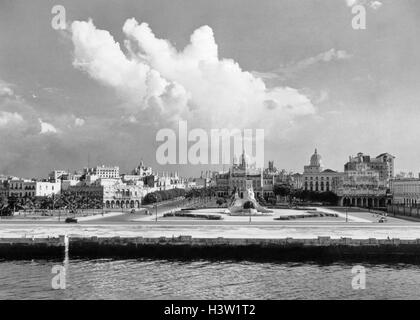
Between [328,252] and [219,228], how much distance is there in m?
22.0

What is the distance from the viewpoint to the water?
38.4 m

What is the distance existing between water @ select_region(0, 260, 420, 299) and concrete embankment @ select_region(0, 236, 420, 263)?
12.9 ft

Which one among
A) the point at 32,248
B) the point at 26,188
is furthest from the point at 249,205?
the point at 26,188

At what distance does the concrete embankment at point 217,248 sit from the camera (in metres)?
56.5

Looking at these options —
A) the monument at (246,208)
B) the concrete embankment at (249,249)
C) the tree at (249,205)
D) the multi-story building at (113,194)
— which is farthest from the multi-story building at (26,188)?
the concrete embankment at (249,249)

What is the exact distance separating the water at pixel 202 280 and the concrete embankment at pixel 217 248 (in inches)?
155

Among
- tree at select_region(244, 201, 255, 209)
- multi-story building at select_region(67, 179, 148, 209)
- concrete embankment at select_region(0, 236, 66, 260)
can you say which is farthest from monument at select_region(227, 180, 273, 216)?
concrete embankment at select_region(0, 236, 66, 260)

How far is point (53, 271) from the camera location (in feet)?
155

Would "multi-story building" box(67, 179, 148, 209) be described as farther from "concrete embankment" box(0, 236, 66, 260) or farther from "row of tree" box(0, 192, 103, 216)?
"concrete embankment" box(0, 236, 66, 260)

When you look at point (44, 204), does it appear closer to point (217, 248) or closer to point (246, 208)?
point (246, 208)

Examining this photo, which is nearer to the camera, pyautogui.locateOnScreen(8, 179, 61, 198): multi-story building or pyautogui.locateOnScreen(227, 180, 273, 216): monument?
pyautogui.locateOnScreen(227, 180, 273, 216): monument
